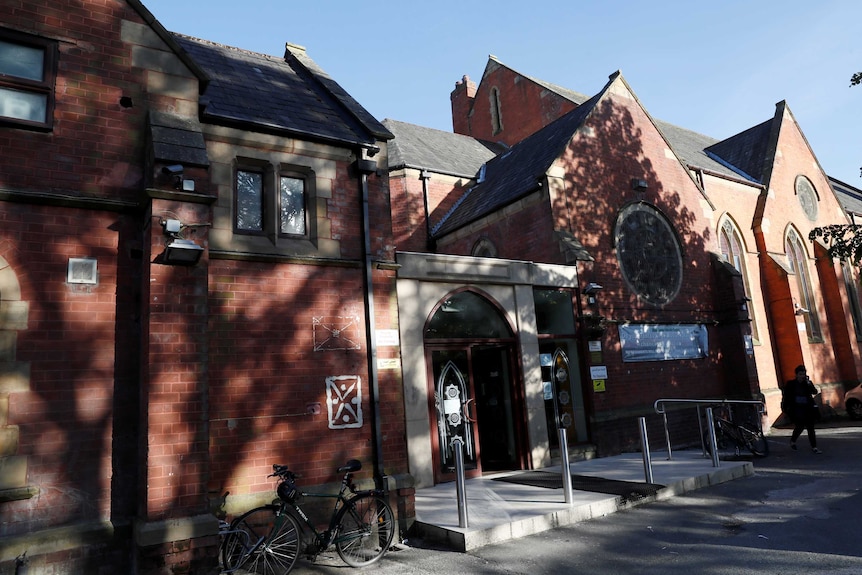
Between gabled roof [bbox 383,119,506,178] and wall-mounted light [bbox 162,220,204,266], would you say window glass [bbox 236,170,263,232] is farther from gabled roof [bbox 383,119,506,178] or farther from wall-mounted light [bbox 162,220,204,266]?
gabled roof [bbox 383,119,506,178]

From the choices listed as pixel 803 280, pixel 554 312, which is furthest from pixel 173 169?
pixel 803 280

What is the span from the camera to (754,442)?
12.2 meters

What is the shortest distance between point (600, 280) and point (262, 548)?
33.8ft

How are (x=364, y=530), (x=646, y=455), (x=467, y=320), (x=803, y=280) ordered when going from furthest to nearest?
1. (x=803, y=280)
2. (x=467, y=320)
3. (x=646, y=455)
4. (x=364, y=530)

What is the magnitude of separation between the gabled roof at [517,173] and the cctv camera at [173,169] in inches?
362

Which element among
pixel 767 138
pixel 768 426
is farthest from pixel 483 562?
pixel 767 138

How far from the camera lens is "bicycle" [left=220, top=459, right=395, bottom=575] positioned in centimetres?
604

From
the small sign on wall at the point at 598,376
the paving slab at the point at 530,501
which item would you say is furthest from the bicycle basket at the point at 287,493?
the small sign on wall at the point at 598,376

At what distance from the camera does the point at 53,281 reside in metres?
6.01

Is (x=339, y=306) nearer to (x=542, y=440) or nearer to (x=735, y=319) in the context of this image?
(x=542, y=440)

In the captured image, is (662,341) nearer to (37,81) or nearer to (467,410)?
(467,410)

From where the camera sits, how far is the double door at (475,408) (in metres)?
10.4

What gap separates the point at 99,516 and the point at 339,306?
3.68 metres

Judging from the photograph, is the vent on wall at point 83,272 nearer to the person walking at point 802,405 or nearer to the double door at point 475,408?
the double door at point 475,408
